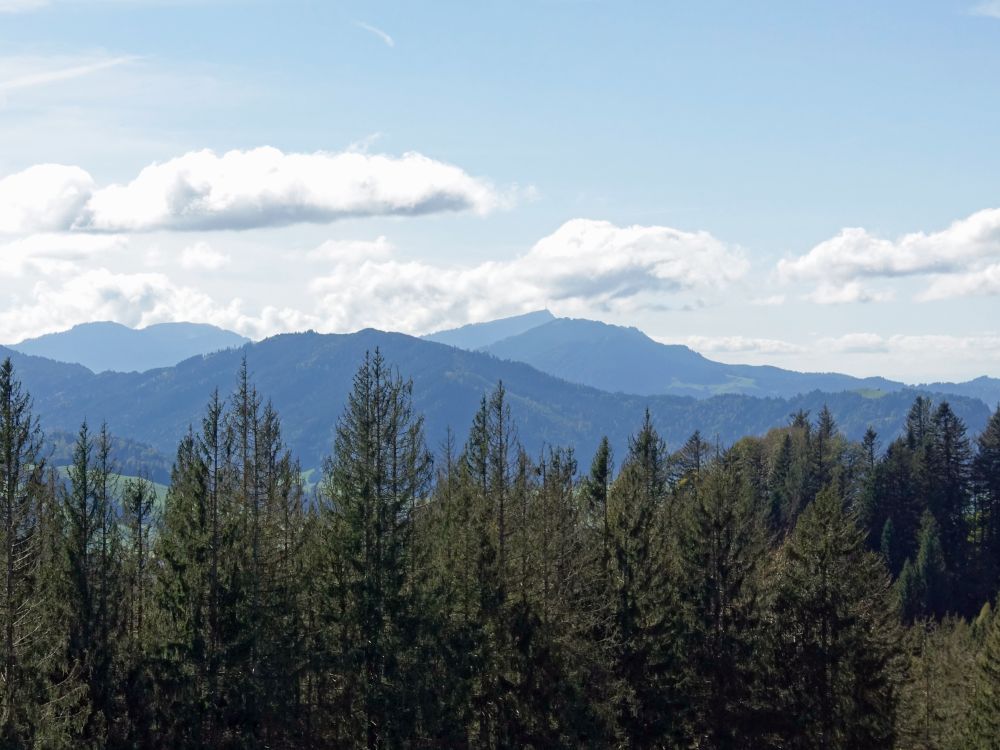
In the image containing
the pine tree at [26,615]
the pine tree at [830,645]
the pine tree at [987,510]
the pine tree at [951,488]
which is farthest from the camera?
the pine tree at [951,488]

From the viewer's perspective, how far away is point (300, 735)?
4297 centimetres

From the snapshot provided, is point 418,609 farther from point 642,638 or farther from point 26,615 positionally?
point 26,615

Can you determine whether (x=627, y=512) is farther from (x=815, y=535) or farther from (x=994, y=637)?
(x=994, y=637)

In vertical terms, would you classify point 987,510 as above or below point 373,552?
below

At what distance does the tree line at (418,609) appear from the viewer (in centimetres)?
3819

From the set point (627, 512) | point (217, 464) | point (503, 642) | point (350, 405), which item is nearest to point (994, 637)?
point (627, 512)

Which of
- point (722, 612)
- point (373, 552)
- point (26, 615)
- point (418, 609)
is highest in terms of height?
point (373, 552)

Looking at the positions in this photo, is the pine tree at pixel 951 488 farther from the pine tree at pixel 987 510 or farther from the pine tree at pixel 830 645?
the pine tree at pixel 830 645

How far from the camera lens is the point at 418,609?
41.2m

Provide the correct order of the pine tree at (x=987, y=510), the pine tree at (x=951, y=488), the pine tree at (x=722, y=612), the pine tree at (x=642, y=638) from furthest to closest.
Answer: the pine tree at (x=951, y=488) → the pine tree at (x=987, y=510) → the pine tree at (x=722, y=612) → the pine tree at (x=642, y=638)

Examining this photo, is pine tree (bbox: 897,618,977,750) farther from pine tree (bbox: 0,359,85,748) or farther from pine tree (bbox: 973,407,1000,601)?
pine tree (bbox: 973,407,1000,601)

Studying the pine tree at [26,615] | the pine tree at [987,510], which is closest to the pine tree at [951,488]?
the pine tree at [987,510]

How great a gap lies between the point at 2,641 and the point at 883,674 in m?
34.2

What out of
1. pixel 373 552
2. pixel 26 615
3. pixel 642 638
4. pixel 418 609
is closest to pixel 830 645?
pixel 642 638
